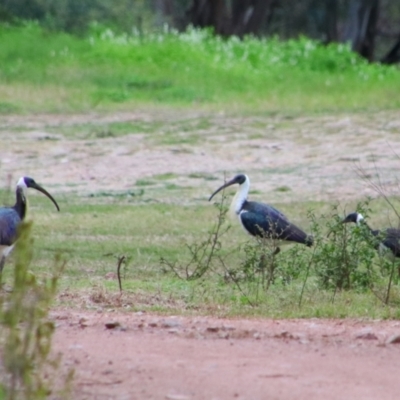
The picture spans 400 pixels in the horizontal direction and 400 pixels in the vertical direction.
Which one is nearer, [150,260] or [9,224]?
[9,224]

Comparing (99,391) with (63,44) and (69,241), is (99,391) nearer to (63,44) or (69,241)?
(69,241)

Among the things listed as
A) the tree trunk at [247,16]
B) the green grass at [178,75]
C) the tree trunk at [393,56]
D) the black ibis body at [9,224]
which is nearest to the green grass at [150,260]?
the black ibis body at [9,224]

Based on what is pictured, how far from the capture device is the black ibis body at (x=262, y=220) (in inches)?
481

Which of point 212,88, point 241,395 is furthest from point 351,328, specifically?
point 212,88

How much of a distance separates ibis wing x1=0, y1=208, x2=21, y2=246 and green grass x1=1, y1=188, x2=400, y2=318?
1.25 ft

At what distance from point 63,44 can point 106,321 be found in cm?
2102

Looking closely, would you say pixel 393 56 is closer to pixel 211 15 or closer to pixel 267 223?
pixel 211 15

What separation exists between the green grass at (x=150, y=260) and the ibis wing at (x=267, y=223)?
0.34 metres

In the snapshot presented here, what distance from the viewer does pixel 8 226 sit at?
11250mm

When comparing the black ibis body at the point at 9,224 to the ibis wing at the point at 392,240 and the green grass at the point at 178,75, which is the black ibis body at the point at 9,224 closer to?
the ibis wing at the point at 392,240

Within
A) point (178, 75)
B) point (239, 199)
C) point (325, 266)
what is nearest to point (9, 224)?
point (325, 266)

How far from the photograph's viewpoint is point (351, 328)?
7.92 meters

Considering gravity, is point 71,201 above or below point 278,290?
below

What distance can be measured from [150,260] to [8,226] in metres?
1.73
